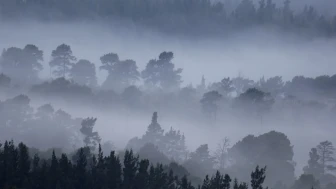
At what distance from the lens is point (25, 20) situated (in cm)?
18750

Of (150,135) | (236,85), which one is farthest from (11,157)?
(236,85)

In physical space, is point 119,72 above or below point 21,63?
above

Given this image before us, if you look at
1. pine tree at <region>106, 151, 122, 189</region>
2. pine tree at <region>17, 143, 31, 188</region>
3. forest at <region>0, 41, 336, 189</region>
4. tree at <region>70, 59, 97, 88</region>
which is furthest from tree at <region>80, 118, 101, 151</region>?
tree at <region>70, 59, 97, 88</region>

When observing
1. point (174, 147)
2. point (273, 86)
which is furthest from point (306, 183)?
point (273, 86)

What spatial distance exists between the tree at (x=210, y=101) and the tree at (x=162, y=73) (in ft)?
63.6

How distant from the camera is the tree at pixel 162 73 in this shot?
130 meters

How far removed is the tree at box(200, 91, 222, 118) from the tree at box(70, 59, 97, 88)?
24942 mm

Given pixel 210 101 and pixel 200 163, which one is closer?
pixel 200 163

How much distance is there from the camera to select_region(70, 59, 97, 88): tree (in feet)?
395

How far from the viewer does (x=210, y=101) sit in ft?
366

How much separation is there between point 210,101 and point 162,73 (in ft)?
76.2

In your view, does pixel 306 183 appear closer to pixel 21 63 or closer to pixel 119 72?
pixel 119 72

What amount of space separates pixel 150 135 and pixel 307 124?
4615cm

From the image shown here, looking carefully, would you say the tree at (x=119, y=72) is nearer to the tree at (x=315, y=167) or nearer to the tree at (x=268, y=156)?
the tree at (x=268, y=156)
